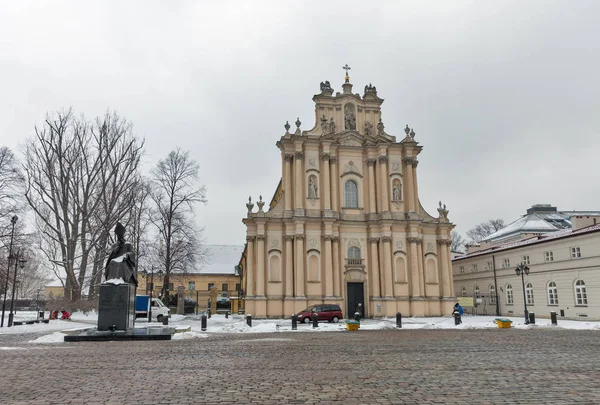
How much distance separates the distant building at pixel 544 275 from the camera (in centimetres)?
3319

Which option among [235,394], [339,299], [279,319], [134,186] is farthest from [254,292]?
[235,394]

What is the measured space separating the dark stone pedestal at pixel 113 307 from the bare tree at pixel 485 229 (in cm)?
7370

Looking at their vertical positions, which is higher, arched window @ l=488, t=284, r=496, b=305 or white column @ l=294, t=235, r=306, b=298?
white column @ l=294, t=235, r=306, b=298

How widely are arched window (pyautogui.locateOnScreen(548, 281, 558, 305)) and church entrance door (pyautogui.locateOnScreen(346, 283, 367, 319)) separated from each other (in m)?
14.7

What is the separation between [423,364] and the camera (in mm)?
11445

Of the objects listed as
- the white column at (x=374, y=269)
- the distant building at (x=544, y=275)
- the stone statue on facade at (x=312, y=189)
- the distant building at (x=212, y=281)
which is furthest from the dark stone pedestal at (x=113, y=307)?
the distant building at (x=212, y=281)

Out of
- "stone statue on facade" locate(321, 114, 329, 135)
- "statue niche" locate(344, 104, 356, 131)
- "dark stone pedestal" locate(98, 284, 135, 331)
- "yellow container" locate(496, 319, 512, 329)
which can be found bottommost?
"yellow container" locate(496, 319, 512, 329)

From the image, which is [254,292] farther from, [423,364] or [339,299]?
[423,364]

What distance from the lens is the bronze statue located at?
20219 millimetres

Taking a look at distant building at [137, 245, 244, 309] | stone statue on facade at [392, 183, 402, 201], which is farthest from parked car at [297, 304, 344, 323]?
distant building at [137, 245, 244, 309]

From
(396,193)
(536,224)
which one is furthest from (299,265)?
(536,224)

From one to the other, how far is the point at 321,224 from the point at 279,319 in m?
8.60

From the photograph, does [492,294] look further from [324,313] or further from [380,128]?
[324,313]

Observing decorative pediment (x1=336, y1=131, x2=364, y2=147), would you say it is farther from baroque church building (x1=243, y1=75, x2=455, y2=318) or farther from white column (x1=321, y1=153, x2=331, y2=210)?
white column (x1=321, y1=153, x2=331, y2=210)
